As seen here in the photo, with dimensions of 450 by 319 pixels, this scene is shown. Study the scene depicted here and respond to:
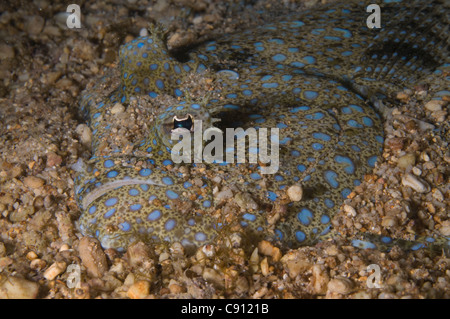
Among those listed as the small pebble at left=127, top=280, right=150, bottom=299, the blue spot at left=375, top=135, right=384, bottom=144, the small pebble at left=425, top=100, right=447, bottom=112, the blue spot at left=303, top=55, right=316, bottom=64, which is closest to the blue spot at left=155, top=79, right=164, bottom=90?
the blue spot at left=303, top=55, right=316, bottom=64

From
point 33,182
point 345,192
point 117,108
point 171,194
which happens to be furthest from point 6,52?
point 345,192

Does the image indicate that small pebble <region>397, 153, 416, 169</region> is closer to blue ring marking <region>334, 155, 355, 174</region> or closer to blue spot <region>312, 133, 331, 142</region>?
blue ring marking <region>334, 155, 355, 174</region>

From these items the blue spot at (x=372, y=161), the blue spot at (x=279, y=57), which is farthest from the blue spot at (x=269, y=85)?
the blue spot at (x=372, y=161)

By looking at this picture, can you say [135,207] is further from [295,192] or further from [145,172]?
[295,192]

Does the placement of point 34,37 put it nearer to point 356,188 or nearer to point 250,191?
point 250,191

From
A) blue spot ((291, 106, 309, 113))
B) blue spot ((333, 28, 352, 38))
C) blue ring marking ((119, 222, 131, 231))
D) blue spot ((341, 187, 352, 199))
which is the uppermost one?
blue spot ((333, 28, 352, 38))

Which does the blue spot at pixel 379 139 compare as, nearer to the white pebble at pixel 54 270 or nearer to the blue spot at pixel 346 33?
the blue spot at pixel 346 33
